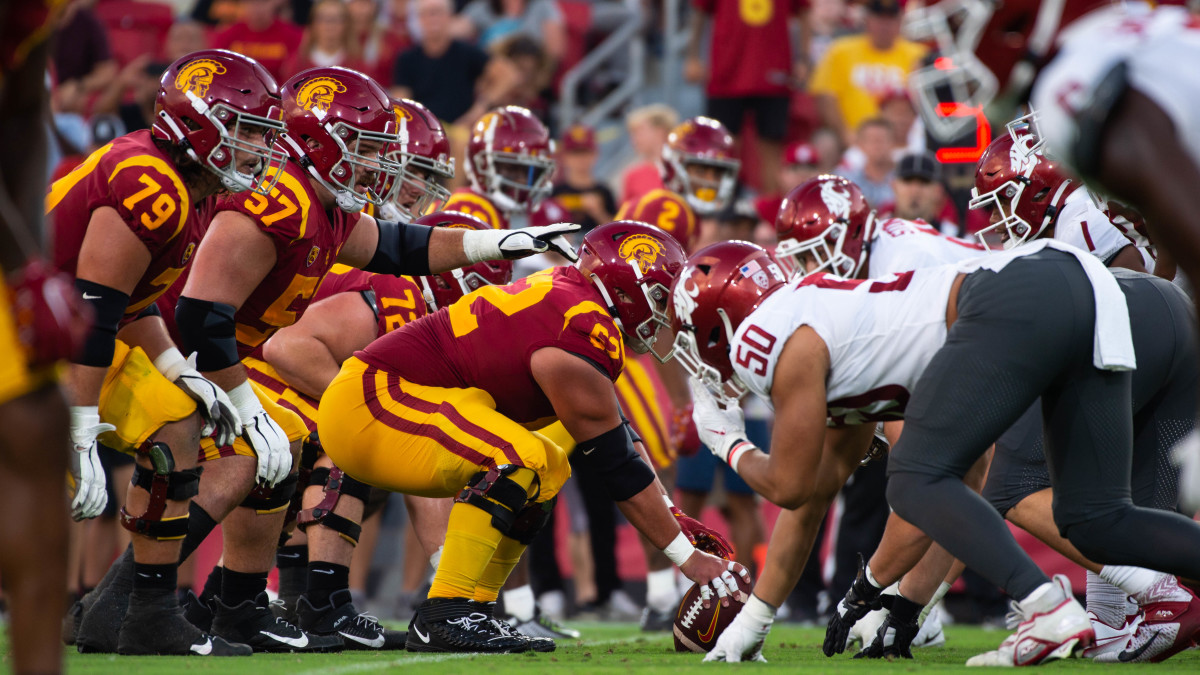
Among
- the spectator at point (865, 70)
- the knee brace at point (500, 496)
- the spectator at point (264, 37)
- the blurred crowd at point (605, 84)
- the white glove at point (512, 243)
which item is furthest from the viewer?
the spectator at point (865, 70)

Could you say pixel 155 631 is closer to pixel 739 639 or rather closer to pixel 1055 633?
pixel 739 639

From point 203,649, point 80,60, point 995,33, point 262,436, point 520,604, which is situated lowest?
point 520,604

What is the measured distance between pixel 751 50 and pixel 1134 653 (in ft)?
20.9

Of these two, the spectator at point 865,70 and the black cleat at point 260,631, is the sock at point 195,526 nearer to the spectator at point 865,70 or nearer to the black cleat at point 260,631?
the black cleat at point 260,631

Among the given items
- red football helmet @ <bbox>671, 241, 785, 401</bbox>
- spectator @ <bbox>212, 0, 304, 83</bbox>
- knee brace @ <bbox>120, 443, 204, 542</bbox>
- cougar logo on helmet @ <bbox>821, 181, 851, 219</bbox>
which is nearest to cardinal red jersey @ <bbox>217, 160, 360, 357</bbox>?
knee brace @ <bbox>120, 443, 204, 542</bbox>

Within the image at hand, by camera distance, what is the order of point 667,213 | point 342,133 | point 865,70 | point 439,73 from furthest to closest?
point 865,70 → point 439,73 → point 667,213 → point 342,133

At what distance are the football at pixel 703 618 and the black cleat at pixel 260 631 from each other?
1.27 metres

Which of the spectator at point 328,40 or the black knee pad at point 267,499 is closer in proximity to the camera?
the black knee pad at point 267,499

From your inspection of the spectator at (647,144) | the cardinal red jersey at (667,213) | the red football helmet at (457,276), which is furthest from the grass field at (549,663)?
the spectator at (647,144)

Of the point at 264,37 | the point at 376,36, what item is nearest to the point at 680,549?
the point at 264,37

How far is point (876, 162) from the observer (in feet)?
30.3

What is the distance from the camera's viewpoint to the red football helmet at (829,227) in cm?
516

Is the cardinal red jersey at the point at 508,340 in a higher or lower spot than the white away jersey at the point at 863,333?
lower

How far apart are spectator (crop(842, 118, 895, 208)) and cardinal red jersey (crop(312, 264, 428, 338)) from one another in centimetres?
440
